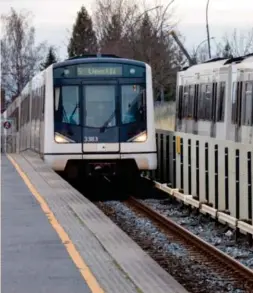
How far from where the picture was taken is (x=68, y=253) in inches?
377

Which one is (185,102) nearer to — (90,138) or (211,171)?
(90,138)

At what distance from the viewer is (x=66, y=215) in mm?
12797

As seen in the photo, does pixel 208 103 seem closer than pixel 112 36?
Yes

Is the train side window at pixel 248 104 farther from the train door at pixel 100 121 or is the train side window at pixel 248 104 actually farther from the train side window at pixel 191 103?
the train side window at pixel 191 103

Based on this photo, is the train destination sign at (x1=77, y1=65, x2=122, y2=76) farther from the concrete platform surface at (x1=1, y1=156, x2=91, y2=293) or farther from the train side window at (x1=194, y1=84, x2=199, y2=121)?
the concrete platform surface at (x1=1, y1=156, x2=91, y2=293)

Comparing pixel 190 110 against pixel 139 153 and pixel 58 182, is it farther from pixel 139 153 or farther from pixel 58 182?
pixel 58 182

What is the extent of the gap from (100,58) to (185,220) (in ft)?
17.5

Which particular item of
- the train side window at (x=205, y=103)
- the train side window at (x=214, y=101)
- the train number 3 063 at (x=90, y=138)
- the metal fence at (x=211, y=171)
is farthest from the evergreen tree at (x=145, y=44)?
the train number 3 063 at (x=90, y=138)

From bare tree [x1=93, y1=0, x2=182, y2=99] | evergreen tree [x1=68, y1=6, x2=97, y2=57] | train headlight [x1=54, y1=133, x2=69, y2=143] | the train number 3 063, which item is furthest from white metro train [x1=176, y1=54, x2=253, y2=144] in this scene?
evergreen tree [x1=68, y1=6, x2=97, y2=57]

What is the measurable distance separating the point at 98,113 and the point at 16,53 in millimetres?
76077

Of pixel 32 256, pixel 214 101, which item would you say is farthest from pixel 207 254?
pixel 214 101

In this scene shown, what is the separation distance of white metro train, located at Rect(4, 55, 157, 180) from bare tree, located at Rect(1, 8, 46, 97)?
72.2m

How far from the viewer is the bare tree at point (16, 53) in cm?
9344

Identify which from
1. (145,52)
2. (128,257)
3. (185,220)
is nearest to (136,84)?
(185,220)
